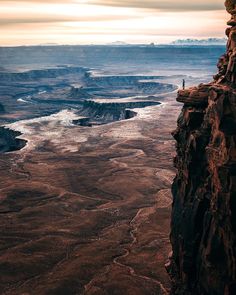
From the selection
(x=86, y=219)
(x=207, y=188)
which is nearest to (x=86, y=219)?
(x=86, y=219)

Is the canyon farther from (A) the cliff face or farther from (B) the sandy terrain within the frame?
(A) the cliff face

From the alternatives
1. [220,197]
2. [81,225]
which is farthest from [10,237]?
[220,197]

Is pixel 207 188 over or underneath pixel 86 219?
over

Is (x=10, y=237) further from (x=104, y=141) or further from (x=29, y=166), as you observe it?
(x=104, y=141)

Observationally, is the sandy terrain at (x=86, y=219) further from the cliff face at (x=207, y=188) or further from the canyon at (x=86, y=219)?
the cliff face at (x=207, y=188)

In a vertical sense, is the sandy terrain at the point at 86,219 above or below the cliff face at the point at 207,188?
below

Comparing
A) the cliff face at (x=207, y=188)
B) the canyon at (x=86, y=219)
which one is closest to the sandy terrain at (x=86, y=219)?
the canyon at (x=86, y=219)

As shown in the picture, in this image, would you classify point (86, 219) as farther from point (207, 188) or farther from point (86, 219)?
point (207, 188)

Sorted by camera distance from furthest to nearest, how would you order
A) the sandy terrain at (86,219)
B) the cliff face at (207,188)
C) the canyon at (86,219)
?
the sandy terrain at (86,219) < the canyon at (86,219) < the cliff face at (207,188)

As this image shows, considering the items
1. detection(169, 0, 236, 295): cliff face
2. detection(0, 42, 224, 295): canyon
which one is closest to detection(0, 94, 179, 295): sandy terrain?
detection(0, 42, 224, 295): canyon
